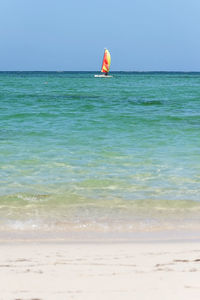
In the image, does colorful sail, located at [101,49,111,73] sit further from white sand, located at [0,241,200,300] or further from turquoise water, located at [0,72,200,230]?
white sand, located at [0,241,200,300]

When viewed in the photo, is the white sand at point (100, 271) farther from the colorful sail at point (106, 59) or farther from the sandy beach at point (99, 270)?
the colorful sail at point (106, 59)

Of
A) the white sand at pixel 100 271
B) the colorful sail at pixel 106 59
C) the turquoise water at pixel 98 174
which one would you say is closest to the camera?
the white sand at pixel 100 271

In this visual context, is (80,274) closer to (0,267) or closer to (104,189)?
(0,267)

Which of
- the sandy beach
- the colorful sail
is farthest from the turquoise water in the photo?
the colorful sail

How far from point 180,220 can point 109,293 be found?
2331mm

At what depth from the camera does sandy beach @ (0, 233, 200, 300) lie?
11.2ft

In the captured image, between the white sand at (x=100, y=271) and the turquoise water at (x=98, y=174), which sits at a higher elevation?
the white sand at (x=100, y=271)

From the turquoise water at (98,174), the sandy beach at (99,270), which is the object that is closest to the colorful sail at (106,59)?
the turquoise water at (98,174)

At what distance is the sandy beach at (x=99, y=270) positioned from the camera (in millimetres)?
3410

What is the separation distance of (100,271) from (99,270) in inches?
1.0

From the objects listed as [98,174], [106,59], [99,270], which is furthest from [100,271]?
[106,59]

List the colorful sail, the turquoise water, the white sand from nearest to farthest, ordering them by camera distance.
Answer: the white sand
the turquoise water
the colorful sail

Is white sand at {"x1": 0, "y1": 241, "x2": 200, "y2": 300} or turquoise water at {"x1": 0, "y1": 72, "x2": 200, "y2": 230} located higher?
white sand at {"x1": 0, "y1": 241, "x2": 200, "y2": 300}

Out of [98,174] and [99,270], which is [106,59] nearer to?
[98,174]
